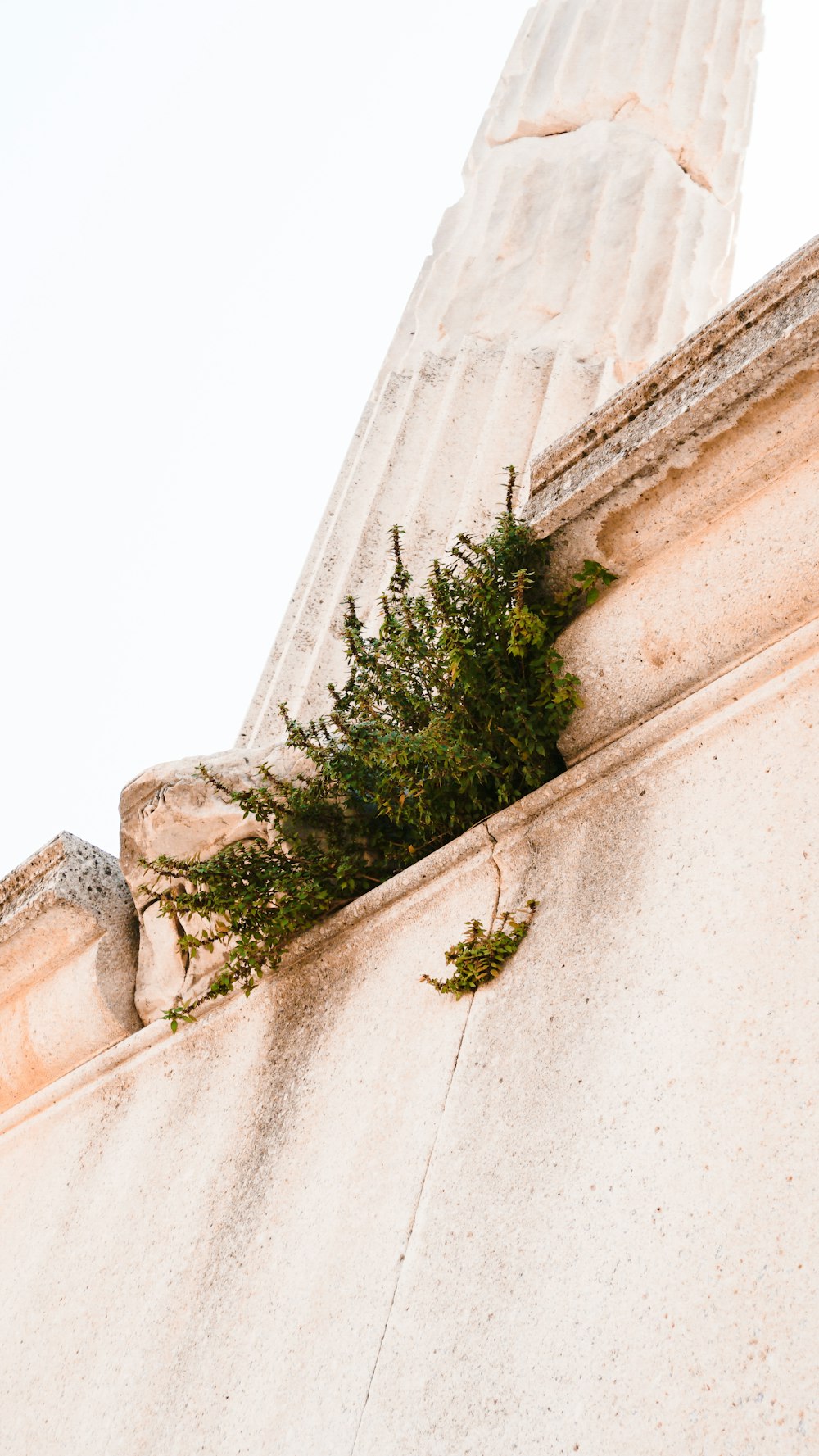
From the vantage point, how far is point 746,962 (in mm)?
2307

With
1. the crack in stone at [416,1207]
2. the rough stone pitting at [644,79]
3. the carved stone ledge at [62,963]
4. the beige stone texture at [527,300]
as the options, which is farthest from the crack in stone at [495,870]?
the rough stone pitting at [644,79]

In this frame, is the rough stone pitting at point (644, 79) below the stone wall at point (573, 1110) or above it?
above

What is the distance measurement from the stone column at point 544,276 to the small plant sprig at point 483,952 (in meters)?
1.49

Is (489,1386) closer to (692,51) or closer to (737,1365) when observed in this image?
(737,1365)

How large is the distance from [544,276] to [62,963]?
353 cm

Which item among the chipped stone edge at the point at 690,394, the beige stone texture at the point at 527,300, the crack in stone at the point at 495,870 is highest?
the beige stone texture at the point at 527,300

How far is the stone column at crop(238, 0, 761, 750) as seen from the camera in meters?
5.00

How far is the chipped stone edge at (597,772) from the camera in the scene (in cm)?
264

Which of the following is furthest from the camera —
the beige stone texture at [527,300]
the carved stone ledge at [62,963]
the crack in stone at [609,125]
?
the crack in stone at [609,125]

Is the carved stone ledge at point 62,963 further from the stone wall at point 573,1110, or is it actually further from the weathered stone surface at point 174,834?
the stone wall at point 573,1110

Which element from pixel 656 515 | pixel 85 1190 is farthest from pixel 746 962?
pixel 85 1190

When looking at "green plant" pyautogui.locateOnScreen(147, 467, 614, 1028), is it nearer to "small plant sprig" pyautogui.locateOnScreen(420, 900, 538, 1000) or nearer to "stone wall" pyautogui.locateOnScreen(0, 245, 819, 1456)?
"stone wall" pyautogui.locateOnScreen(0, 245, 819, 1456)

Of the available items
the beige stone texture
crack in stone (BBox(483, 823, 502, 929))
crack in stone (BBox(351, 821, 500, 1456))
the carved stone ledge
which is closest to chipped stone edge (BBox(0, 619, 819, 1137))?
crack in stone (BBox(483, 823, 502, 929))

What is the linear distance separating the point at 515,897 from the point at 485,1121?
1.72ft
